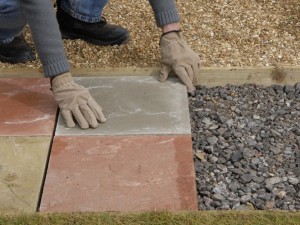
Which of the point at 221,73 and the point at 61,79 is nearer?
the point at 61,79

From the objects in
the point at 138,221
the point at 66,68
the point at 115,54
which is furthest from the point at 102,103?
the point at 138,221

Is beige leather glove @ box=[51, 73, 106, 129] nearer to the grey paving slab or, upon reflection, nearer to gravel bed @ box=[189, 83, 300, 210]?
the grey paving slab

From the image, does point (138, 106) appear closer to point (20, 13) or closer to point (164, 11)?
point (164, 11)

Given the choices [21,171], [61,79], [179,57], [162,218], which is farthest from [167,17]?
[162,218]

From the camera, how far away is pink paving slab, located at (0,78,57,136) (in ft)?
10.4

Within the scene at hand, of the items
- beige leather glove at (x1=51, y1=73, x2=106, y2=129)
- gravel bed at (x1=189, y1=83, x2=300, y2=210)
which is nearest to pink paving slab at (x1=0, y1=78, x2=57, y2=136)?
beige leather glove at (x1=51, y1=73, x2=106, y2=129)

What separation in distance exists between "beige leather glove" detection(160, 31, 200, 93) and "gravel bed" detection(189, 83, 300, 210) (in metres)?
0.17

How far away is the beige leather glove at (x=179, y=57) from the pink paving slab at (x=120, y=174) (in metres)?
0.54

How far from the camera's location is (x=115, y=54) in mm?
3912

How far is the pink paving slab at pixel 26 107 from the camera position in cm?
318

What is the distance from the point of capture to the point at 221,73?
12.2 feet

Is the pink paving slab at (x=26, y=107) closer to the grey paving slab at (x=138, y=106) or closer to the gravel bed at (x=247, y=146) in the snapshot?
the grey paving slab at (x=138, y=106)

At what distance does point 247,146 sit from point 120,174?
0.71 meters

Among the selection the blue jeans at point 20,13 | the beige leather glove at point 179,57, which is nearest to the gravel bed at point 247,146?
the beige leather glove at point 179,57
